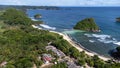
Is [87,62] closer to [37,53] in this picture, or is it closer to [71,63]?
[71,63]

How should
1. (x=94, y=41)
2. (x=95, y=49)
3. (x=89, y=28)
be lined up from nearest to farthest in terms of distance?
1. (x=95, y=49)
2. (x=94, y=41)
3. (x=89, y=28)

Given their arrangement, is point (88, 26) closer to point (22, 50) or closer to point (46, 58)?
point (22, 50)

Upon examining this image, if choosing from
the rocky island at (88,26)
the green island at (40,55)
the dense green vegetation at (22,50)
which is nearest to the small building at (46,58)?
the green island at (40,55)

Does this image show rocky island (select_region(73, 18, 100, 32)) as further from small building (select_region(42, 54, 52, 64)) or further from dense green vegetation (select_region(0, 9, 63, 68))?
small building (select_region(42, 54, 52, 64))

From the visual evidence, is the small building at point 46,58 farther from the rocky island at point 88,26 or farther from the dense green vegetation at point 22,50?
the rocky island at point 88,26

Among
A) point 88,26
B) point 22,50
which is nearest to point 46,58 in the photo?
point 22,50

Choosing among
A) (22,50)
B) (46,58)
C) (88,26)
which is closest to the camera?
(46,58)

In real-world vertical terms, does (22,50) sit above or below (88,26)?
above

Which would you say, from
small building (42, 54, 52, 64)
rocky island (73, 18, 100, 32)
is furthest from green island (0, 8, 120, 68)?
rocky island (73, 18, 100, 32)

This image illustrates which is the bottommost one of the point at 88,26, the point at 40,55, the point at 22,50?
the point at 88,26

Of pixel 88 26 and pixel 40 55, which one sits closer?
pixel 40 55

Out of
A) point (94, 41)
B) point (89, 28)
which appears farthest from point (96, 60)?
point (89, 28)
